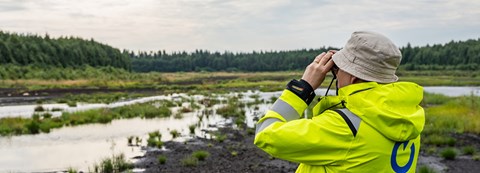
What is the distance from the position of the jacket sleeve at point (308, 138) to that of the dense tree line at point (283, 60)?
105 metres

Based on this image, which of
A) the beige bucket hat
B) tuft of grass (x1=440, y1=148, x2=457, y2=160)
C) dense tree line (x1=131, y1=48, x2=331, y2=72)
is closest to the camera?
the beige bucket hat

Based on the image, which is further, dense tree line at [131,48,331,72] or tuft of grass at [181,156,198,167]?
dense tree line at [131,48,331,72]

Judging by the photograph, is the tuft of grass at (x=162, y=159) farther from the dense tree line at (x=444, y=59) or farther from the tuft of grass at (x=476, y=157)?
the dense tree line at (x=444, y=59)

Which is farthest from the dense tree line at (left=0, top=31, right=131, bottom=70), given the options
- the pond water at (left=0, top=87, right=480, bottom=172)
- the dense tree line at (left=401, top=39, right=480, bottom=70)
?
the dense tree line at (left=401, top=39, right=480, bottom=70)

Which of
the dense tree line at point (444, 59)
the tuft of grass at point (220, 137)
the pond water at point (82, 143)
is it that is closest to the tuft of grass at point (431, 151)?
the tuft of grass at point (220, 137)

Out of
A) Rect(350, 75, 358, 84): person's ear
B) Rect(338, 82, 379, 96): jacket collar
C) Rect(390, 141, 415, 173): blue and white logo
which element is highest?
Rect(350, 75, 358, 84): person's ear

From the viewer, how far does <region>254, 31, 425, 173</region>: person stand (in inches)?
74.3

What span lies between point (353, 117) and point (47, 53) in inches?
3267

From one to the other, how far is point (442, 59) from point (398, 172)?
373 feet

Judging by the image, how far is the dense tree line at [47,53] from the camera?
230 ft

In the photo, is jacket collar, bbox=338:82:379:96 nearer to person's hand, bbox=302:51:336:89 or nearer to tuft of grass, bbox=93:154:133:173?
person's hand, bbox=302:51:336:89

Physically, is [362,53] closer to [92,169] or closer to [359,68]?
[359,68]

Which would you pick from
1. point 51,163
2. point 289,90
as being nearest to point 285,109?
point 289,90

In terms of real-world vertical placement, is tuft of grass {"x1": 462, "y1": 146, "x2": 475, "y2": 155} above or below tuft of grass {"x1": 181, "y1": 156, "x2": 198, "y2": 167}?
below
